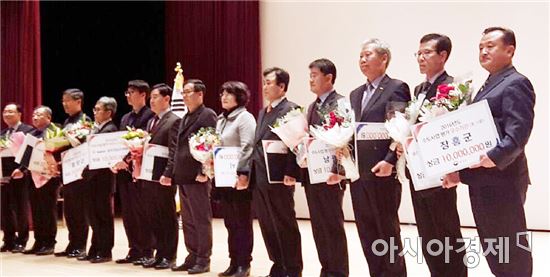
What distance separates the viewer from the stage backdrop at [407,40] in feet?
25.6

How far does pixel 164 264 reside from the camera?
5512 millimetres

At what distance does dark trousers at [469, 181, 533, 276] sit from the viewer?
Result: 10.2ft

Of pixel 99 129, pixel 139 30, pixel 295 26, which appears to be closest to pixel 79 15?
pixel 139 30

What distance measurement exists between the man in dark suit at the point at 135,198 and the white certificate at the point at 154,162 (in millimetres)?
259

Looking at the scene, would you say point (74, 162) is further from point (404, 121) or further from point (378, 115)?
point (404, 121)

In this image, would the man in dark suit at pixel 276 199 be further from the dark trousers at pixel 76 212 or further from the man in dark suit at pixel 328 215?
the dark trousers at pixel 76 212

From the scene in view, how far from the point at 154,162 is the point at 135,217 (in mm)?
592

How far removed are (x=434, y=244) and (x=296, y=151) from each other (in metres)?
1.13

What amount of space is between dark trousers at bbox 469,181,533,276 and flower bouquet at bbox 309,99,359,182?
0.86 metres

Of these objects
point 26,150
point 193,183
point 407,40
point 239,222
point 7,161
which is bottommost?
point 239,222

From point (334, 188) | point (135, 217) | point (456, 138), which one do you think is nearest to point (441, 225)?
point (456, 138)

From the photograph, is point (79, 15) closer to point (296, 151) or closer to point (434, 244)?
point (296, 151)

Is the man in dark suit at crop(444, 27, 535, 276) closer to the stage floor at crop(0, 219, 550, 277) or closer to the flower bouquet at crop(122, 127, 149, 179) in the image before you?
the stage floor at crop(0, 219, 550, 277)

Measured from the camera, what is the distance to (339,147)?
392 cm
